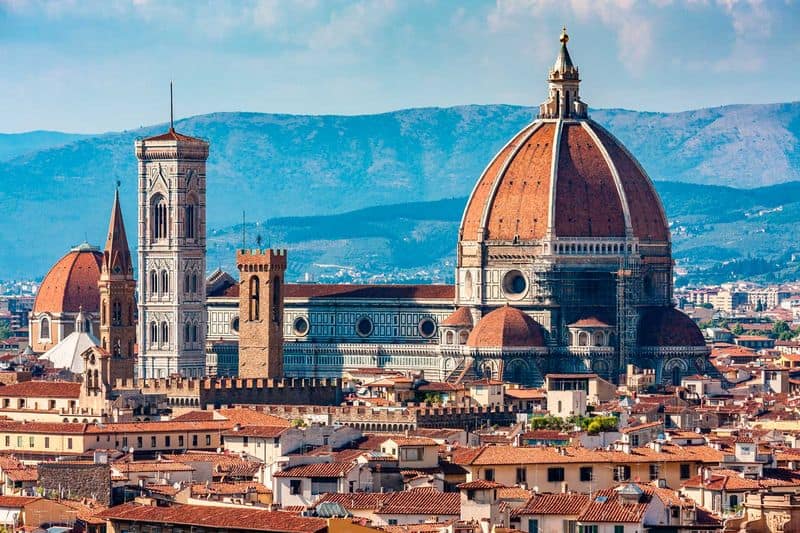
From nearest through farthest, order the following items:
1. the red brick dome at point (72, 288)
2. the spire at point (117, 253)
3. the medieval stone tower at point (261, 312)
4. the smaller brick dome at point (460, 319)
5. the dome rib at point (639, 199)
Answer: the medieval stone tower at point (261, 312) < the spire at point (117, 253) < the smaller brick dome at point (460, 319) < the dome rib at point (639, 199) < the red brick dome at point (72, 288)

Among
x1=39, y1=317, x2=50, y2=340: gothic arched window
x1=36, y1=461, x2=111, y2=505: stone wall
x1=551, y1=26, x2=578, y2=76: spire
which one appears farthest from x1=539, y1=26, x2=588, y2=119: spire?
x1=36, y1=461, x2=111, y2=505: stone wall

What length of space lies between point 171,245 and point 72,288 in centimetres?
2863

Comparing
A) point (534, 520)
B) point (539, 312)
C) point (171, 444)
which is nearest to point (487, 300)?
point (539, 312)

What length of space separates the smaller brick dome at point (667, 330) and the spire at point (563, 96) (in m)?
12.0

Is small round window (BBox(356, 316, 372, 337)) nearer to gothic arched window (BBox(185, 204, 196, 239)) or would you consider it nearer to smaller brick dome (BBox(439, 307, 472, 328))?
smaller brick dome (BBox(439, 307, 472, 328))

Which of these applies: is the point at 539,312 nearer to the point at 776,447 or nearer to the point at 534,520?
the point at 776,447

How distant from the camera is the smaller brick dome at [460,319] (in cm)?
15238

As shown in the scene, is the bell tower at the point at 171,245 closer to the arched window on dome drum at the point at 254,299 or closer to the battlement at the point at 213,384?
the arched window on dome drum at the point at 254,299

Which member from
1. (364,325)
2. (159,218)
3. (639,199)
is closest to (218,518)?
(639,199)

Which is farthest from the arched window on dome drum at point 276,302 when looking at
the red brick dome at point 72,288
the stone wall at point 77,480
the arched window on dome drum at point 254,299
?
the stone wall at point 77,480

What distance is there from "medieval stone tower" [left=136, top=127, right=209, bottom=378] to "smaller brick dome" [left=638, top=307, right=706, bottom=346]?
23.9 meters

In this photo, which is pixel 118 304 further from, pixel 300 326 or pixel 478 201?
pixel 478 201

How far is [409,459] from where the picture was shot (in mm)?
75000

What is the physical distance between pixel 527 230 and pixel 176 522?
313ft
